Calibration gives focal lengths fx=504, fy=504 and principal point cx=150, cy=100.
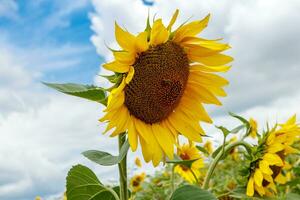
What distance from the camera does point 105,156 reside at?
1.76 meters

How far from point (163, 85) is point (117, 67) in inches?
8.8

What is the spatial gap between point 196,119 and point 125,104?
1.08 ft

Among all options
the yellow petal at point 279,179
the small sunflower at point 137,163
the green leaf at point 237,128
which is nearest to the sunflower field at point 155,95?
the green leaf at point 237,128

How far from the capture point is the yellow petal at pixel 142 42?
158cm

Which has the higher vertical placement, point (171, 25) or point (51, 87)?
point (171, 25)

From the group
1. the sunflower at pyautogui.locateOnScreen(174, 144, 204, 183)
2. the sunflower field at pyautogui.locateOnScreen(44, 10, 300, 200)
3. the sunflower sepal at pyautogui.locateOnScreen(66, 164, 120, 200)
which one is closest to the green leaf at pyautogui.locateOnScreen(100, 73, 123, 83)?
the sunflower field at pyautogui.locateOnScreen(44, 10, 300, 200)

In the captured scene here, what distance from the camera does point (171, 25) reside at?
65.9 inches

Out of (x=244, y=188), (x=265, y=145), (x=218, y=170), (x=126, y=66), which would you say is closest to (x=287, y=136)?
(x=265, y=145)

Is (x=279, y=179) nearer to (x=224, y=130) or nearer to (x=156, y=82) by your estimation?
(x=224, y=130)

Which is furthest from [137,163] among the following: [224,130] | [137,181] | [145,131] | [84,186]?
[145,131]

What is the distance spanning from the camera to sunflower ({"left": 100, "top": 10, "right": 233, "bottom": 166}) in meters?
1.60

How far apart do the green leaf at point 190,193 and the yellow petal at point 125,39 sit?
536 millimetres

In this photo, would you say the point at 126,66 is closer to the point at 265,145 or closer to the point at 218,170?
the point at 265,145

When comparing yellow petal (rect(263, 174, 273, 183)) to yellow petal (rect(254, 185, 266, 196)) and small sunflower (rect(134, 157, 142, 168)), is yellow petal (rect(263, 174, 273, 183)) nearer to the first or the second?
yellow petal (rect(254, 185, 266, 196))
